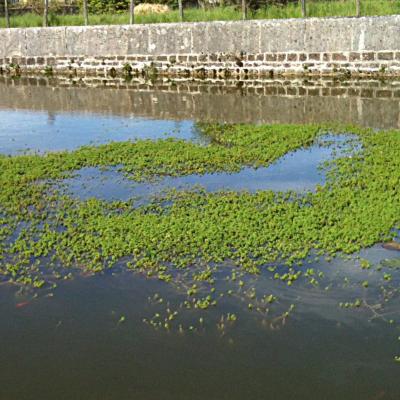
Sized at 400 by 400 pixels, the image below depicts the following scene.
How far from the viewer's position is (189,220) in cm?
786

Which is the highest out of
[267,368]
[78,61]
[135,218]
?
[78,61]

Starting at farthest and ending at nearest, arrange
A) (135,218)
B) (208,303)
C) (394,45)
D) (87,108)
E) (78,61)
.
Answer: (78,61)
(394,45)
(87,108)
(135,218)
(208,303)

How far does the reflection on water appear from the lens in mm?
9219

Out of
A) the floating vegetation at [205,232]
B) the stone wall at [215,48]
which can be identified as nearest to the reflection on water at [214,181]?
the floating vegetation at [205,232]

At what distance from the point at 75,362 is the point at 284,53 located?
1812 centimetres

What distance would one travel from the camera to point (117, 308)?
5.96 m

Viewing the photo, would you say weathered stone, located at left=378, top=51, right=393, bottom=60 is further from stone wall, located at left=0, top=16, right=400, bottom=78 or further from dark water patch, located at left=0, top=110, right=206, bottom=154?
dark water patch, located at left=0, top=110, right=206, bottom=154

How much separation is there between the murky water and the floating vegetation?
7 cm

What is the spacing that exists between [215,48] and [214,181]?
14.1 meters

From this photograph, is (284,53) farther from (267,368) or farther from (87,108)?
(267,368)

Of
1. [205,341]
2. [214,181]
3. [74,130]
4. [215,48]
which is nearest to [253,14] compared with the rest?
[215,48]

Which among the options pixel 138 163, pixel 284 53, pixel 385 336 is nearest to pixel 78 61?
pixel 284 53

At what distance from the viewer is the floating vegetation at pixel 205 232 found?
20.6 feet

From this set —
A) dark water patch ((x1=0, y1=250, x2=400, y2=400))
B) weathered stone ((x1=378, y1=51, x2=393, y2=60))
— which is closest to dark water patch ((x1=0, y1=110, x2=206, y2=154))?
dark water patch ((x1=0, y1=250, x2=400, y2=400))
